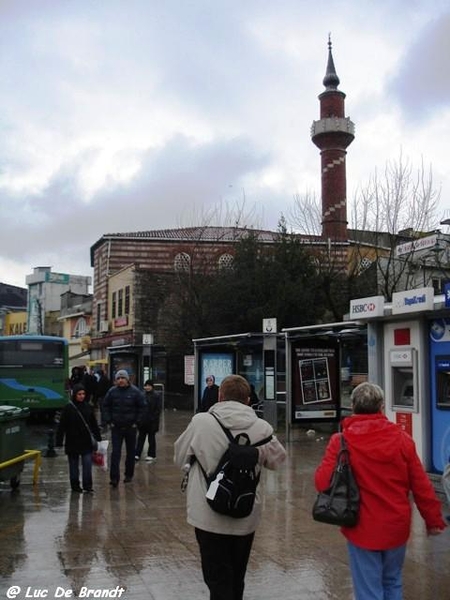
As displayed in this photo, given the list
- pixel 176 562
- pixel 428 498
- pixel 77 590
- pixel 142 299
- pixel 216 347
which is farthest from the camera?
pixel 142 299

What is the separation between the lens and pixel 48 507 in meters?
9.13

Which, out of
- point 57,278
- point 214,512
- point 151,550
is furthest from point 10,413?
point 57,278

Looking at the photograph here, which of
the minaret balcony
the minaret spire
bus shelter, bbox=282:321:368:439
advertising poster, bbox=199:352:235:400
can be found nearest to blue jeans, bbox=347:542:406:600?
bus shelter, bbox=282:321:368:439

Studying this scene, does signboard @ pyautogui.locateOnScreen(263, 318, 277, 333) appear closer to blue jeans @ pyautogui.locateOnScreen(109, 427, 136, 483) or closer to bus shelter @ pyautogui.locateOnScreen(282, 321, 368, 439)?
bus shelter @ pyautogui.locateOnScreen(282, 321, 368, 439)

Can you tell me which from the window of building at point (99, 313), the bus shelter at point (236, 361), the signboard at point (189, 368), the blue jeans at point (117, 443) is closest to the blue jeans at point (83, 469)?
the blue jeans at point (117, 443)

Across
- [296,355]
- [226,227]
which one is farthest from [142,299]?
[296,355]

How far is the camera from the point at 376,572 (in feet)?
13.3

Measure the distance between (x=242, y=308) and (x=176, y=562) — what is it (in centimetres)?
2299

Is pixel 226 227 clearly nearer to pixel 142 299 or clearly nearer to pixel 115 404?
pixel 142 299

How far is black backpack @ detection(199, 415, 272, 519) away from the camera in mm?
4133

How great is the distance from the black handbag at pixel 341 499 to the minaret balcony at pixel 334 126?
4959cm

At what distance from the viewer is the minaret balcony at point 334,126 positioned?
168ft

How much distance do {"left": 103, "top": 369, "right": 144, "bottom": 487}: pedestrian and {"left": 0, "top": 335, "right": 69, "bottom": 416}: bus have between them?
13.6m

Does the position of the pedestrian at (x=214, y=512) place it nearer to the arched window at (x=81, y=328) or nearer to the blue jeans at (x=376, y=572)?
the blue jeans at (x=376, y=572)
